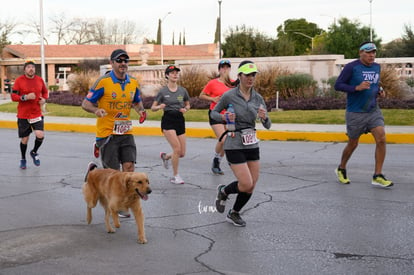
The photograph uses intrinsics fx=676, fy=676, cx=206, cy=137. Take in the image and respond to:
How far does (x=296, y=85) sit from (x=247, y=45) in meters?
21.4

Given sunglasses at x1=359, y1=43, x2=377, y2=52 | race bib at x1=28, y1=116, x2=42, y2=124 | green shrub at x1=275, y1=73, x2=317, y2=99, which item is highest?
sunglasses at x1=359, y1=43, x2=377, y2=52

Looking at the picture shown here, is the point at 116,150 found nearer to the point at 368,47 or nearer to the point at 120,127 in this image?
the point at 120,127

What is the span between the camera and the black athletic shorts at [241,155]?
6984mm

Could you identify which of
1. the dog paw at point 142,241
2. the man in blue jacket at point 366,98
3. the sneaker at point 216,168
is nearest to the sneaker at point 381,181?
the man in blue jacket at point 366,98

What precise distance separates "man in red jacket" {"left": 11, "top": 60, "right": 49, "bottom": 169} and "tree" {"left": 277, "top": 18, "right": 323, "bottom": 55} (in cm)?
8797

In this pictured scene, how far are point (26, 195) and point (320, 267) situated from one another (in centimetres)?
491

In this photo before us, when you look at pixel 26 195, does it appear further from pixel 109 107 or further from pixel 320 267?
pixel 320 267

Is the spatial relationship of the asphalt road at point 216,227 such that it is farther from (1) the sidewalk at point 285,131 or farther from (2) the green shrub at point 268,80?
(2) the green shrub at point 268,80

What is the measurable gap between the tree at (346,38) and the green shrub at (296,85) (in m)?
40.2

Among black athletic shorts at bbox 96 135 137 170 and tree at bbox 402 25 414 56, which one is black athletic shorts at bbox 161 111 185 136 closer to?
black athletic shorts at bbox 96 135 137 170

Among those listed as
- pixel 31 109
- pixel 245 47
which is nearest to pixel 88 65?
pixel 245 47

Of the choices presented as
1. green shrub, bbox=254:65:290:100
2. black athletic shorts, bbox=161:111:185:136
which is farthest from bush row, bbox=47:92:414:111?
black athletic shorts, bbox=161:111:185:136

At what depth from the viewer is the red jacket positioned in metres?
11.4

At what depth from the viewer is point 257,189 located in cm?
948
